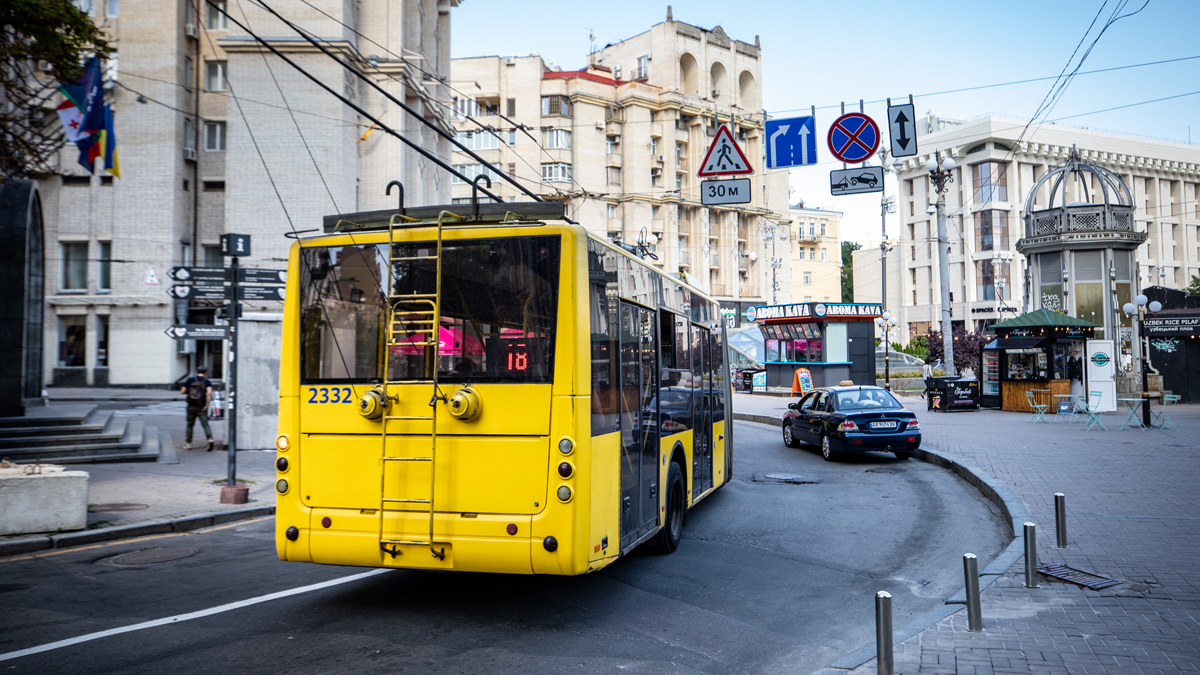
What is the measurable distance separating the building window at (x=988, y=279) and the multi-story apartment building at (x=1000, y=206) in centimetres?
9

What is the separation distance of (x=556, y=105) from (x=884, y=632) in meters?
65.3

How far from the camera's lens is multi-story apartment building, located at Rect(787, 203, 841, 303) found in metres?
111

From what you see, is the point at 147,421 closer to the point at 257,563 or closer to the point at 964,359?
the point at 257,563

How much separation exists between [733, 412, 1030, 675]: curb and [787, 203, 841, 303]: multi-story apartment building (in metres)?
96.7

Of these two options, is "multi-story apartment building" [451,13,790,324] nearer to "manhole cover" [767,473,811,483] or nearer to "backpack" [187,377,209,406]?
"backpack" [187,377,209,406]

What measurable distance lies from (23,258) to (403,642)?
15.2 meters

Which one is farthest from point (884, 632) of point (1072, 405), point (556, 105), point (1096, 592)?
point (556, 105)

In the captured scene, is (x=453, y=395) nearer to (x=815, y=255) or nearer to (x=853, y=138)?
(x=853, y=138)

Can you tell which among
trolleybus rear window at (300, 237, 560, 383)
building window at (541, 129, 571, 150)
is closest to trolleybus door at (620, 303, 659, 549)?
trolleybus rear window at (300, 237, 560, 383)

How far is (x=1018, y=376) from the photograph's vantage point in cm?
2872

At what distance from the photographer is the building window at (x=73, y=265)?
3962cm

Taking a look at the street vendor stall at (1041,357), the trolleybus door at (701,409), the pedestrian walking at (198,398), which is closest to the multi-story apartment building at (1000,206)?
the street vendor stall at (1041,357)

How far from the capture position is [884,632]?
16.4 feet

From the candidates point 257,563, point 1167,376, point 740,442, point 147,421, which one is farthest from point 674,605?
point 1167,376
